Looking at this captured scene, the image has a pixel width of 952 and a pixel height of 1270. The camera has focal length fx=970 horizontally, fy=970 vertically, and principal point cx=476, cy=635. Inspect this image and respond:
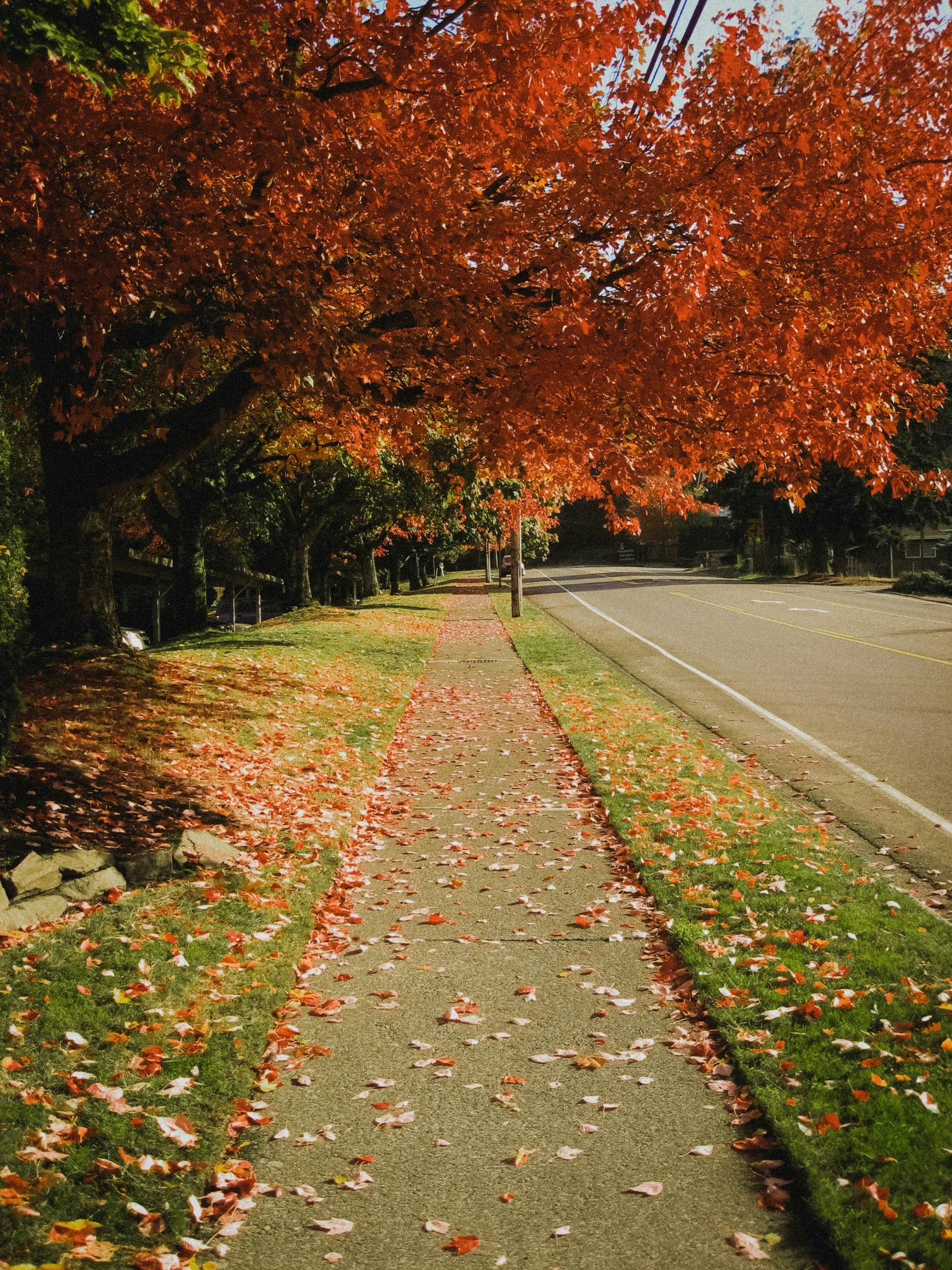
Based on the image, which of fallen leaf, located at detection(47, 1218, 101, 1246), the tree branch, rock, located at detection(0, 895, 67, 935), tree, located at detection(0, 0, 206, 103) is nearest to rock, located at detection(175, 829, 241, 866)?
rock, located at detection(0, 895, 67, 935)

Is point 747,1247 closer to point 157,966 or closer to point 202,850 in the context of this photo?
point 157,966

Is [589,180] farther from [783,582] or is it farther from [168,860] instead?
[783,582]

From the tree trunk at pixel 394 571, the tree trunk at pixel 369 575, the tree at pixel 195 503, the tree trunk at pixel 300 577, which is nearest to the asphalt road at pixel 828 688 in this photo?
the tree trunk at pixel 300 577

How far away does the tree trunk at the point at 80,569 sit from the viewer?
1248cm

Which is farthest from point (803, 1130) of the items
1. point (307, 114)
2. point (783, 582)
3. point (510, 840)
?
point (783, 582)

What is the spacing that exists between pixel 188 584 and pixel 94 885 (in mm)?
18472

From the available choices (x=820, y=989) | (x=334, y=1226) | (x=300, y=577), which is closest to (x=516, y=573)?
(x=300, y=577)

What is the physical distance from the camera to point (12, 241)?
9109mm

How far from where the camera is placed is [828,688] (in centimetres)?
1458

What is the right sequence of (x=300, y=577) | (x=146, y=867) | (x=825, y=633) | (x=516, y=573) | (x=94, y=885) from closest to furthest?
(x=94, y=885) < (x=146, y=867) < (x=825, y=633) < (x=516, y=573) < (x=300, y=577)

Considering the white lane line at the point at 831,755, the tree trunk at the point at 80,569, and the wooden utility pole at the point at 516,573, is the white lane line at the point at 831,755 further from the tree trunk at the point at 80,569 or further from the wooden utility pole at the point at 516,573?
the wooden utility pole at the point at 516,573

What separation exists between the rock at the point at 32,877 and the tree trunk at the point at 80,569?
708 cm

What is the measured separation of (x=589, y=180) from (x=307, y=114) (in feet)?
8.13

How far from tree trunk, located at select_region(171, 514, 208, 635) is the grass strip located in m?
11.3
